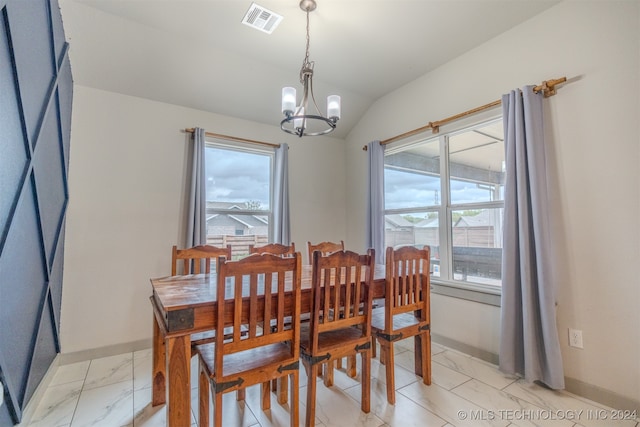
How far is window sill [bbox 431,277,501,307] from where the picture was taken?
251 cm

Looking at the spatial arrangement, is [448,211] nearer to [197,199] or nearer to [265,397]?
[265,397]

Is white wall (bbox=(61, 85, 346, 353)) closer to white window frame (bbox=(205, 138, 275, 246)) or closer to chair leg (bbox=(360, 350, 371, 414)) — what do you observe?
white window frame (bbox=(205, 138, 275, 246))

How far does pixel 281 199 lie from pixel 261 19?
181cm

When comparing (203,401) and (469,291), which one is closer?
(203,401)

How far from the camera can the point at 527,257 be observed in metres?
2.14

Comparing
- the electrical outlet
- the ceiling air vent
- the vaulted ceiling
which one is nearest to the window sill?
the electrical outlet

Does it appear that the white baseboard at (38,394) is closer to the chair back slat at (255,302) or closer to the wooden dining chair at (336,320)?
the chair back slat at (255,302)

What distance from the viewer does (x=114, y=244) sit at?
8.91 ft

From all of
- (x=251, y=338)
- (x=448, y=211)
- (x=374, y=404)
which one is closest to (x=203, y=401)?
(x=251, y=338)

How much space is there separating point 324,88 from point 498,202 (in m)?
2.15

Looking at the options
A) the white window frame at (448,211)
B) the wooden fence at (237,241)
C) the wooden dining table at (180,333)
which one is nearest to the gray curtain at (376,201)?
the white window frame at (448,211)

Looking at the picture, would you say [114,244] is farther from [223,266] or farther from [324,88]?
[324,88]

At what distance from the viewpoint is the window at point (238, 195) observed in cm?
333

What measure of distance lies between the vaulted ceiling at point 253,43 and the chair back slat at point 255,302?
1945 millimetres
